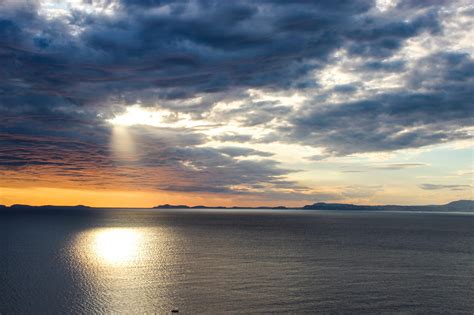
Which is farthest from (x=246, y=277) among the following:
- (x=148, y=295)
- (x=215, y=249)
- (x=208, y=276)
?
(x=215, y=249)

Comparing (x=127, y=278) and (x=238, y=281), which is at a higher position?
(x=238, y=281)

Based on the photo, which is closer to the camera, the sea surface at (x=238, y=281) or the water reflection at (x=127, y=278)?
the sea surface at (x=238, y=281)

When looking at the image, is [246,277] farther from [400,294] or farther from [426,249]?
[426,249]

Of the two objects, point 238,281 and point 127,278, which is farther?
point 127,278

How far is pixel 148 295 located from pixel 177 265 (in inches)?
1115

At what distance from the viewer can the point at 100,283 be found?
71.1 metres

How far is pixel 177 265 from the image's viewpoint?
295ft

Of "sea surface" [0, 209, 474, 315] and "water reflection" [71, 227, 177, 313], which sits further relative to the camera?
"water reflection" [71, 227, 177, 313]

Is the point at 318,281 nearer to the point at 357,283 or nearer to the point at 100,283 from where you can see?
the point at 357,283

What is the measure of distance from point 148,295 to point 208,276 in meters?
15.8

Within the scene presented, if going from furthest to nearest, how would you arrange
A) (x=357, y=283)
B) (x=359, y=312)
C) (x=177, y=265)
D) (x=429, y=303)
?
(x=177, y=265), (x=357, y=283), (x=429, y=303), (x=359, y=312)

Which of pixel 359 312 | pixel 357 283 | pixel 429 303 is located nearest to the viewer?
pixel 359 312

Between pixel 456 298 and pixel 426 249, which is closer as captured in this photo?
pixel 456 298

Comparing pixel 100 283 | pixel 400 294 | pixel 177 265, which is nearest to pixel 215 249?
pixel 177 265
